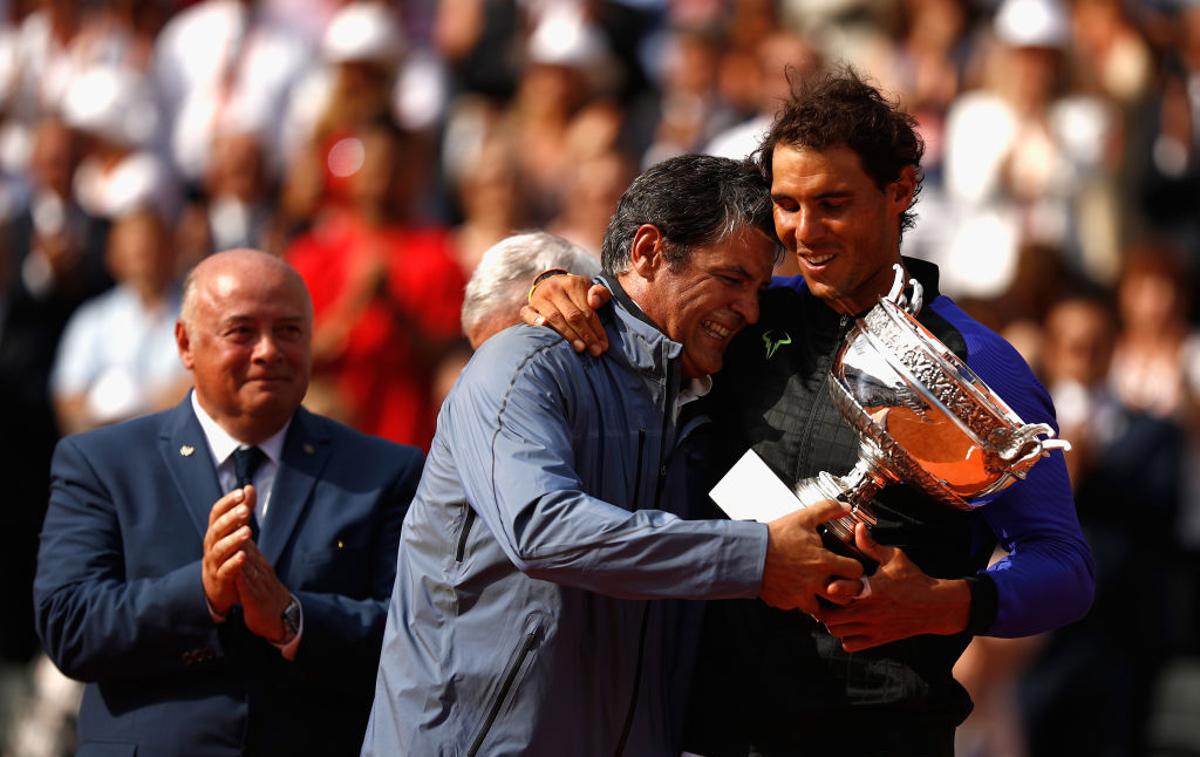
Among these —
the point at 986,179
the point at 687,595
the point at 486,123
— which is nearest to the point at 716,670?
the point at 687,595

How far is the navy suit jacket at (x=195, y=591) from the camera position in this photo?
4.03 meters

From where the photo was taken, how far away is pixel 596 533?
128 inches

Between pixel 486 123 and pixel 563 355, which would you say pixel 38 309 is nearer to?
pixel 486 123

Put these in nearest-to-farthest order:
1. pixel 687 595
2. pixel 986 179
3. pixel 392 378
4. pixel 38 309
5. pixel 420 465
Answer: pixel 687 595
pixel 420 465
pixel 392 378
pixel 986 179
pixel 38 309

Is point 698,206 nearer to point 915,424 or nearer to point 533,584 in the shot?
point 915,424

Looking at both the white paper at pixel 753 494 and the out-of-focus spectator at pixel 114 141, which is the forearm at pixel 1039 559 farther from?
the out-of-focus spectator at pixel 114 141

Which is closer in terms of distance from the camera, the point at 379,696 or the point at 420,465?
the point at 379,696

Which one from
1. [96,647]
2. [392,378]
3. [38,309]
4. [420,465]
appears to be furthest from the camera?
[38,309]

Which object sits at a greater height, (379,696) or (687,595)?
(687,595)

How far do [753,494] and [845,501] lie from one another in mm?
174

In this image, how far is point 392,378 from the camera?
6.82 meters

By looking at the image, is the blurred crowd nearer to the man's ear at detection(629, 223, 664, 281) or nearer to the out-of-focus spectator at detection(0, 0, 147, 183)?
the out-of-focus spectator at detection(0, 0, 147, 183)

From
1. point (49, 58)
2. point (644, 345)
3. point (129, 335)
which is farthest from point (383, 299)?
point (49, 58)

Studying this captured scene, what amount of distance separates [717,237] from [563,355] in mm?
417
